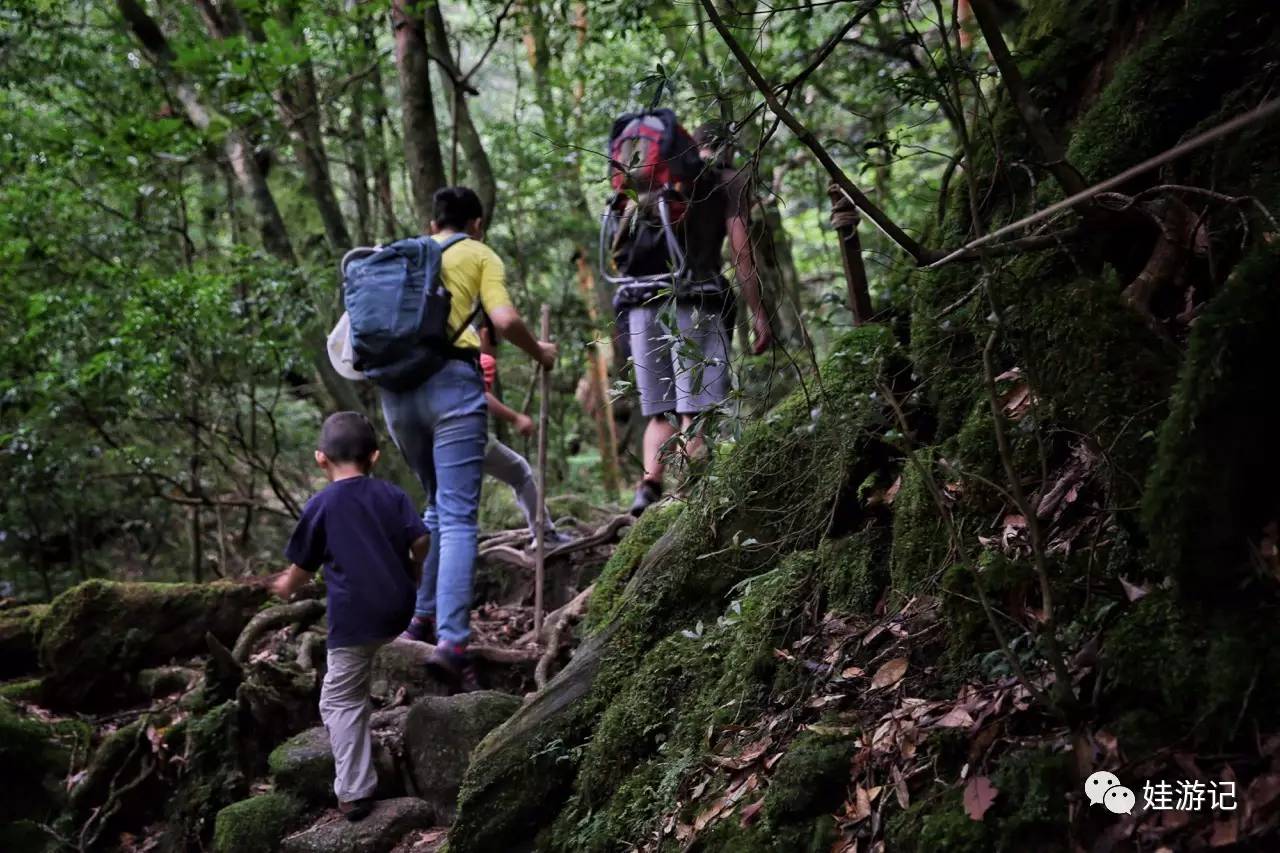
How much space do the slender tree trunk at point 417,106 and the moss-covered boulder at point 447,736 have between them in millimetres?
4145

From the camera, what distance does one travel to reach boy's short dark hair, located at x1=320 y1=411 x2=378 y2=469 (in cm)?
496

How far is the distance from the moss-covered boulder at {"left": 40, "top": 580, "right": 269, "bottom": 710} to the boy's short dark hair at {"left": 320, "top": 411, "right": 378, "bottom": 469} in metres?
2.92

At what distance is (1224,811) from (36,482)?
11.5m

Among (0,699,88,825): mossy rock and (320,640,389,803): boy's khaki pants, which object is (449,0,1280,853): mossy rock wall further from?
(0,699,88,825): mossy rock

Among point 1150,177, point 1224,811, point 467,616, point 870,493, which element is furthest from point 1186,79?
point 467,616

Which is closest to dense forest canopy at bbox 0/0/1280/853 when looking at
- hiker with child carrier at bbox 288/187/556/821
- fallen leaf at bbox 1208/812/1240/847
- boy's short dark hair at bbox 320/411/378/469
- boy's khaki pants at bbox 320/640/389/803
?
fallen leaf at bbox 1208/812/1240/847

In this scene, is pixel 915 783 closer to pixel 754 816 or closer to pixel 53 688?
pixel 754 816

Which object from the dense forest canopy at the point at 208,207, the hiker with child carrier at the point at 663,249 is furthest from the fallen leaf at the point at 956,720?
the dense forest canopy at the point at 208,207

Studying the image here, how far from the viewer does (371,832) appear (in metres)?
4.67

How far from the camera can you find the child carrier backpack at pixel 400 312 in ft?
17.0

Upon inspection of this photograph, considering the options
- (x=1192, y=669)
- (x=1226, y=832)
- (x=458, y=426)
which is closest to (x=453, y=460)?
(x=458, y=426)

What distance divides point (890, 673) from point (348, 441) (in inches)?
122

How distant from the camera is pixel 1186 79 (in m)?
3.27

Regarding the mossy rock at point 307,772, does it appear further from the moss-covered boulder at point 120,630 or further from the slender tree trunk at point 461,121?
the slender tree trunk at point 461,121
